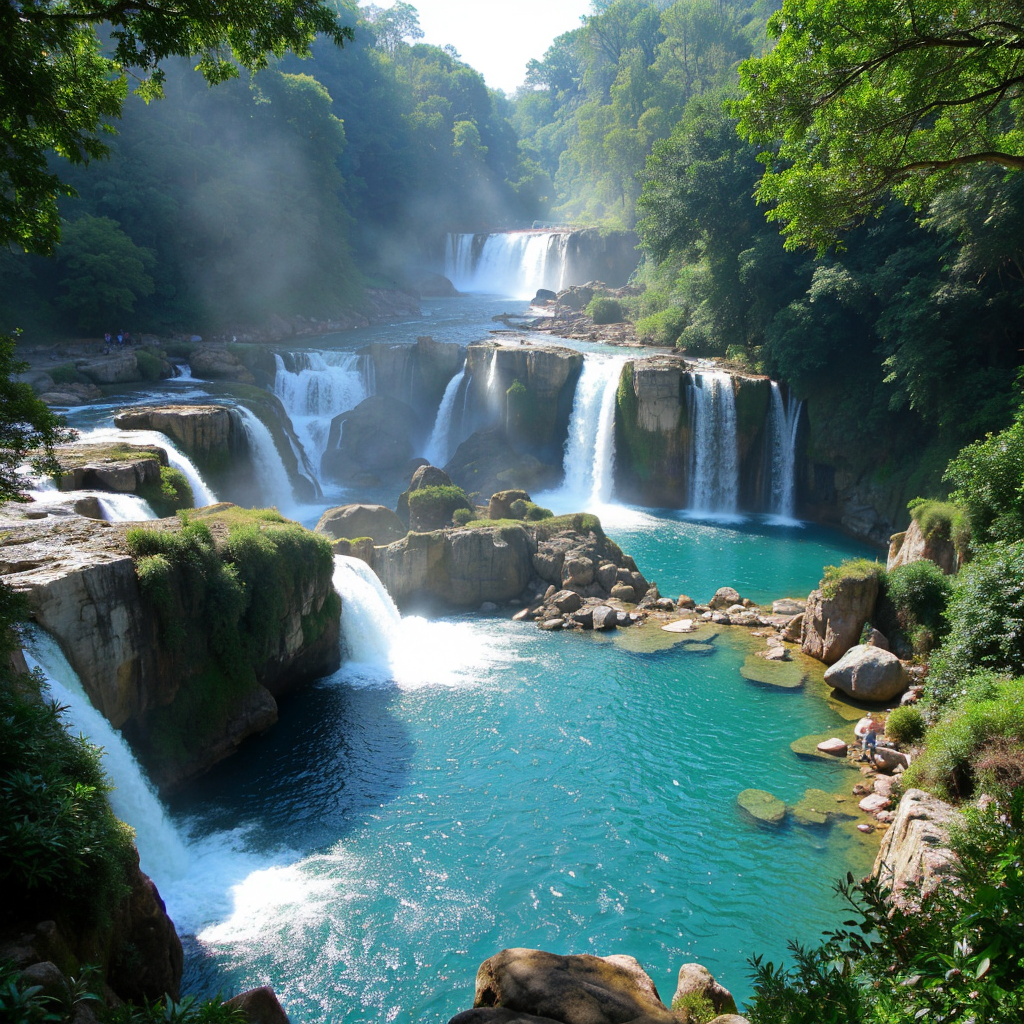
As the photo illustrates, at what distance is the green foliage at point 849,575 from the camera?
17125mm

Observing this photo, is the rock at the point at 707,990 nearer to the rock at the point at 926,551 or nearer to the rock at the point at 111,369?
the rock at the point at 926,551

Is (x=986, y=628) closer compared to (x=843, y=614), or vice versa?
(x=986, y=628)

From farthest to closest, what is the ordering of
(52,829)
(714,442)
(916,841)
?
(714,442) → (916,841) → (52,829)

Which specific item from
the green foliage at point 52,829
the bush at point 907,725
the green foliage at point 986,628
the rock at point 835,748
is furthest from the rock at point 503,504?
the green foliage at point 52,829

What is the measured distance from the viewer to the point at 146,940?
27.0ft

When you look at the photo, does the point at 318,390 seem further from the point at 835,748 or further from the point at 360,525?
the point at 835,748

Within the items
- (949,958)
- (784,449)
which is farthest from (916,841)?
(784,449)

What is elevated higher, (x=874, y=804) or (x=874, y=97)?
(x=874, y=97)

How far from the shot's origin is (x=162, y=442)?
23328 mm

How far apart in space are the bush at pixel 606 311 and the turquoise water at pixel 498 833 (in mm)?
33175

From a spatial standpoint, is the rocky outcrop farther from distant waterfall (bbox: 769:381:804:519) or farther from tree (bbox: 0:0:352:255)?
tree (bbox: 0:0:352:255)

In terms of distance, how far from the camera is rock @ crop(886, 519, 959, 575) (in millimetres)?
17156

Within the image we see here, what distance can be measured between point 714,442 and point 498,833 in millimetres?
22429

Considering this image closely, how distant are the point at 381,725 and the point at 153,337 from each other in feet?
106
